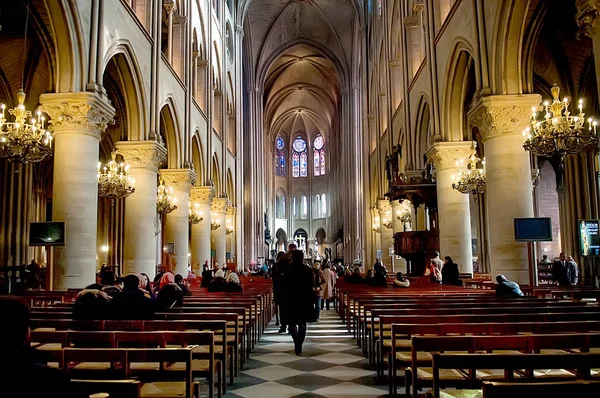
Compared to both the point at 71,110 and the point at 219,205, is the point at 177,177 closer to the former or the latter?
the point at 71,110

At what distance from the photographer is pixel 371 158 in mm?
31656

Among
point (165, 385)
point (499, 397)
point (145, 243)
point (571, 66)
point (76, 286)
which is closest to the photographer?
point (499, 397)

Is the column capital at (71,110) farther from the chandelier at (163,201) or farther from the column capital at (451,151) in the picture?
the column capital at (451,151)

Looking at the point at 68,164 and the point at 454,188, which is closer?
the point at 68,164

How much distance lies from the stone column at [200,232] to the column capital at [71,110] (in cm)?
1115

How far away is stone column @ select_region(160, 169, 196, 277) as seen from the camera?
57.6 feet

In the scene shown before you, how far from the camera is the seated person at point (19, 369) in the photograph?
1.85 meters

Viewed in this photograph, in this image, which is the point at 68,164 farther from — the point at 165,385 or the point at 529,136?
the point at 529,136

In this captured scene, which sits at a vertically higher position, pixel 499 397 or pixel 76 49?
pixel 76 49

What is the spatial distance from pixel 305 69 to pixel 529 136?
41.2m

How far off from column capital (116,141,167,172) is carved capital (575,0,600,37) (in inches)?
411

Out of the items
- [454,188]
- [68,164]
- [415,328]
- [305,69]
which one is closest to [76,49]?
[68,164]

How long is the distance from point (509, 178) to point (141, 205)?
913 cm

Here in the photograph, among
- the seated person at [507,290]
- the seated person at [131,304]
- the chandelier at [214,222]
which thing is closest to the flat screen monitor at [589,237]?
the seated person at [507,290]
